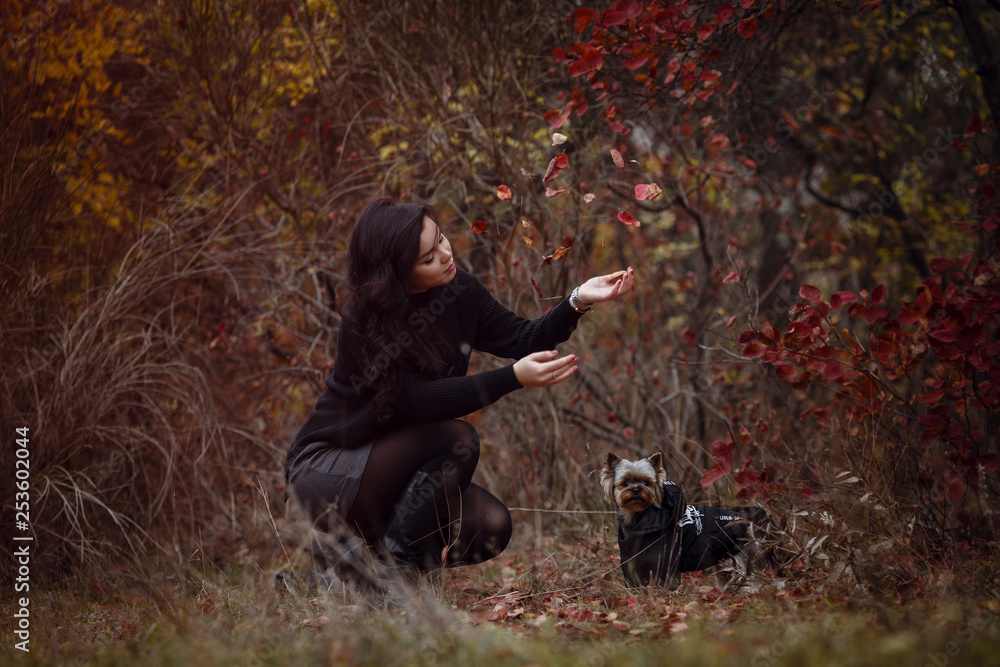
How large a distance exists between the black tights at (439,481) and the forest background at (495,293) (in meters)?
0.26

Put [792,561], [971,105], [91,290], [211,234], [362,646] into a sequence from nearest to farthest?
[362,646], [792,561], [91,290], [211,234], [971,105]

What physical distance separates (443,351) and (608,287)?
2.29 ft

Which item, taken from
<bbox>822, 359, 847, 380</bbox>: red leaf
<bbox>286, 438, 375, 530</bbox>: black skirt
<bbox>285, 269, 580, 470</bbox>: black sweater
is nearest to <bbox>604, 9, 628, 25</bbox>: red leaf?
<bbox>285, 269, 580, 470</bbox>: black sweater

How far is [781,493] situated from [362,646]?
1.90 m

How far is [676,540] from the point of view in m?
2.92

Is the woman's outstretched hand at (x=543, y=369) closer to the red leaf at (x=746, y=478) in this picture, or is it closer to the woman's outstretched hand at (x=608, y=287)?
the woman's outstretched hand at (x=608, y=287)

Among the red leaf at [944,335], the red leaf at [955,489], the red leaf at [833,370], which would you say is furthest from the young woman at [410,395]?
the red leaf at [955,489]

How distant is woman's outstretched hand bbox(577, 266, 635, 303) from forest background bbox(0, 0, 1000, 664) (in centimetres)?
45

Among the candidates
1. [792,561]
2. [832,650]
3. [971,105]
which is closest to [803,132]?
[971,105]

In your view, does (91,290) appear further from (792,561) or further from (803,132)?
(803,132)

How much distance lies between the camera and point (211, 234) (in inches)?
175

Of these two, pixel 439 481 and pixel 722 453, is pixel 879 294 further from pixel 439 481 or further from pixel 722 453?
pixel 439 481

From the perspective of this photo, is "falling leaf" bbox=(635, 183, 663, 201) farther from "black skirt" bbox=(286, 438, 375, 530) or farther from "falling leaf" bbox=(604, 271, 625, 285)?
"black skirt" bbox=(286, 438, 375, 530)

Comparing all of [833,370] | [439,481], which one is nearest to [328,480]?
[439,481]
